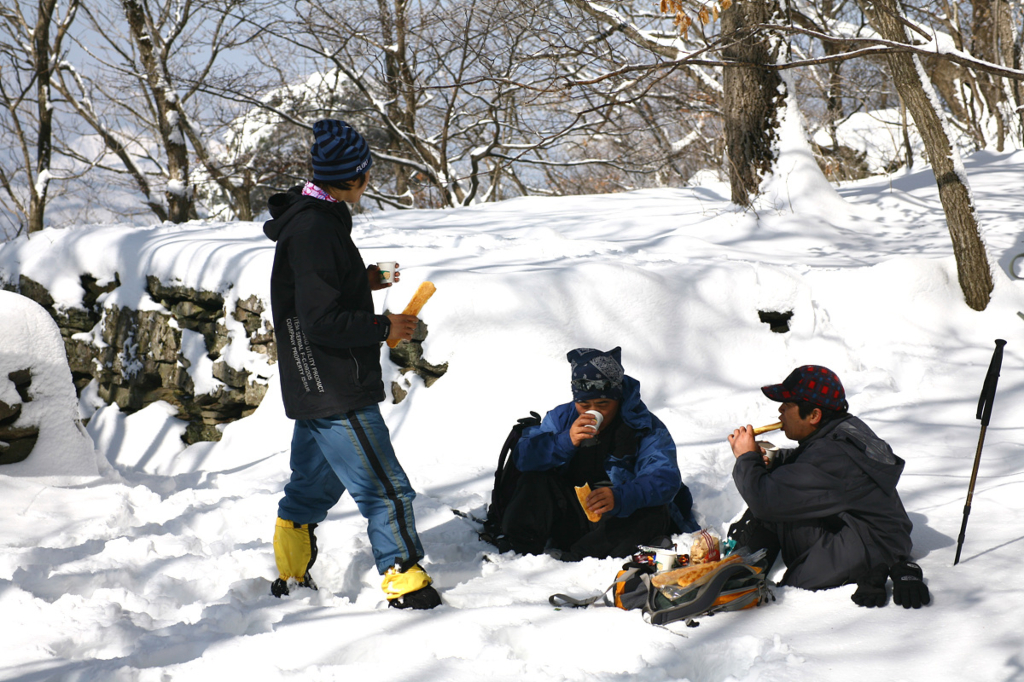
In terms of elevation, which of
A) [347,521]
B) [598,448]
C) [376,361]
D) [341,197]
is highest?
[341,197]

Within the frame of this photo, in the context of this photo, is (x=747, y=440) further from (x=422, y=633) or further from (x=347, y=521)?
(x=347, y=521)

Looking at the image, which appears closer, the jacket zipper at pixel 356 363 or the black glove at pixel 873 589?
the black glove at pixel 873 589

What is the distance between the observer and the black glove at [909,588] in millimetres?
2315

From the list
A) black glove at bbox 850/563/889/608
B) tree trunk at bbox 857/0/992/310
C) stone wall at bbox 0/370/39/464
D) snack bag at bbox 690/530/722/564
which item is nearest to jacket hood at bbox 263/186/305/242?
snack bag at bbox 690/530/722/564

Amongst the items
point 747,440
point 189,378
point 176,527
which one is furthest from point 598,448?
point 189,378

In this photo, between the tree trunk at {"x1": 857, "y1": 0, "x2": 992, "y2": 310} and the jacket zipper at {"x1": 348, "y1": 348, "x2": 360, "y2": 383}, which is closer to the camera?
the jacket zipper at {"x1": 348, "y1": 348, "x2": 360, "y2": 383}

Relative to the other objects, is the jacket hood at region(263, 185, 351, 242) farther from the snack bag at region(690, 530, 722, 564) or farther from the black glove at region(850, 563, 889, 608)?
the black glove at region(850, 563, 889, 608)

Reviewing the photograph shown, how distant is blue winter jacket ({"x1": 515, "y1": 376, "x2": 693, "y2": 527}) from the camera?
3115mm

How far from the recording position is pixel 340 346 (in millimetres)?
2539

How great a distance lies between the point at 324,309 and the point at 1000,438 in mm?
4049

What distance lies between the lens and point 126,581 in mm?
2883

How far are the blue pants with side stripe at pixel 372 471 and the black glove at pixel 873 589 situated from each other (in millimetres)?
1506

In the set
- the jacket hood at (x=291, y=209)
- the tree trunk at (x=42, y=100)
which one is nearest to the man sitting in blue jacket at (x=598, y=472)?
the jacket hood at (x=291, y=209)

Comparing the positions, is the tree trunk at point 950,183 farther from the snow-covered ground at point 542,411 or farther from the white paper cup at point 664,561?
the white paper cup at point 664,561
